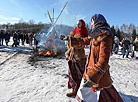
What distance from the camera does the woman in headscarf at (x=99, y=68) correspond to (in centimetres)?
151

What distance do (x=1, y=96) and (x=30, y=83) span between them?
97 centimetres

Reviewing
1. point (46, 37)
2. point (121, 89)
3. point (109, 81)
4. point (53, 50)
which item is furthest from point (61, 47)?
point (109, 81)

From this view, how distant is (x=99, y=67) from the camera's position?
1.50 meters

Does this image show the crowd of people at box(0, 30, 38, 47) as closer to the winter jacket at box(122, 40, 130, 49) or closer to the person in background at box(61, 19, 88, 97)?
the winter jacket at box(122, 40, 130, 49)

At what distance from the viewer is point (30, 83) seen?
3.72 meters

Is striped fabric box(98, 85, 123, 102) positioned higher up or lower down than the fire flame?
lower down

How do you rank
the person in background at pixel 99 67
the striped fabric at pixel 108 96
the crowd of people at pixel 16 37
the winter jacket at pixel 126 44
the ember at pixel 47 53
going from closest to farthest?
the person in background at pixel 99 67 → the striped fabric at pixel 108 96 → the ember at pixel 47 53 → the winter jacket at pixel 126 44 → the crowd of people at pixel 16 37

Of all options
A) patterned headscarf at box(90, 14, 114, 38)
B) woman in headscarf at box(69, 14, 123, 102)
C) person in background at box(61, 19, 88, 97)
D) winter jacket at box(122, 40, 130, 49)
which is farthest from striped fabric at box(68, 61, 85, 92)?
winter jacket at box(122, 40, 130, 49)

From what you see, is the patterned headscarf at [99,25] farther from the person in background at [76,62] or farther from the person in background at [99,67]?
the person in background at [76,62]

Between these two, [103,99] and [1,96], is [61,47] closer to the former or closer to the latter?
[1,96]

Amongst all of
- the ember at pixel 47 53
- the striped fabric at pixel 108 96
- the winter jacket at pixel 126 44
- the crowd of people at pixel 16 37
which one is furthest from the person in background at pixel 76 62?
the crowd of people at pixel 16 37

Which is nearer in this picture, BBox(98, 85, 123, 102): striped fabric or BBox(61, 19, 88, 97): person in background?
BBox(98, 85, 123, 102): striped fabric

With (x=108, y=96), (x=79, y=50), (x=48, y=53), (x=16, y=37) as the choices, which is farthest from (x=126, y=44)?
(x=16, y=37)

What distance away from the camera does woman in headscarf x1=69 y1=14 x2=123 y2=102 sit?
151 cm
